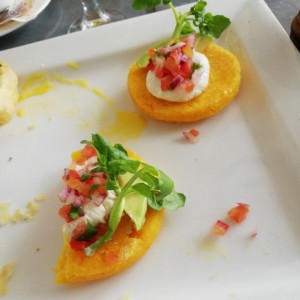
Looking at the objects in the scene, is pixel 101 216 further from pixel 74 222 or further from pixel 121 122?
pixel 121 122

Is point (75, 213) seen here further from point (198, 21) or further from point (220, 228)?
point (198, 21)

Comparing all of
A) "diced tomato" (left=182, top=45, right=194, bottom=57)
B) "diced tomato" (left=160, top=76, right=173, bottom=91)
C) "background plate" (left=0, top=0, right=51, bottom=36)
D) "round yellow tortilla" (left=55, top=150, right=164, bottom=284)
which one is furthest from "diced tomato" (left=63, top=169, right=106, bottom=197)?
"background plate" (left=0, top=0, right=51, bottom=36)

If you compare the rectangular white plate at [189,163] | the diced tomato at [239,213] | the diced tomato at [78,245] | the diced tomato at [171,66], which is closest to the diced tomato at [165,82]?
the diced tomato at [171,66]

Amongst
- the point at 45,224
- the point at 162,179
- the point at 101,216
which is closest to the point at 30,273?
the point at 45,224

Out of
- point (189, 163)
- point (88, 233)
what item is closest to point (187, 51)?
point (189, 163)

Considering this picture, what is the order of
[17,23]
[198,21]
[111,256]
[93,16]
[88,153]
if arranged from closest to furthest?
[111,256]
[88,153]
[198,21]
[17,23]
[93,16]

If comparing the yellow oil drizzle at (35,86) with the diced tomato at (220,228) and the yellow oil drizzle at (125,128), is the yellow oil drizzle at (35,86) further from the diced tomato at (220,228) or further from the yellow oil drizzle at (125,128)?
the diced tomato at (220,228)

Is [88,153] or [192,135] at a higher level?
[88,153]
